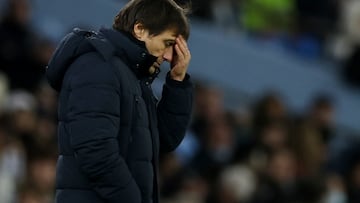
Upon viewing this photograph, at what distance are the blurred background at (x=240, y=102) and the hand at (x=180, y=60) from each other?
3.54 metres

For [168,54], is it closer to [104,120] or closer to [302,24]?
[104,120]

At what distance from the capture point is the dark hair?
510 centimetres

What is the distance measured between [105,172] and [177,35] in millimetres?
655

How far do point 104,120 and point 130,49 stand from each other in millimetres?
336

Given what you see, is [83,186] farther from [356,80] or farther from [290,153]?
[356,80]

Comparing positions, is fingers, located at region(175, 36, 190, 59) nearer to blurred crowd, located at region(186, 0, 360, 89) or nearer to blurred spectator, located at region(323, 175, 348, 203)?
blurred spectator, located at region(323, 175, 348, 203)

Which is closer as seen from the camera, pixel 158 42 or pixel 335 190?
pixel 158 42

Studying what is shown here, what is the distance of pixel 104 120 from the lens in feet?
16.0

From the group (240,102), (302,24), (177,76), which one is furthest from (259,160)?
(177,76)

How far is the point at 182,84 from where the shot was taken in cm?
545

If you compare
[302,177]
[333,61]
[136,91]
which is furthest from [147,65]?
[333,61]

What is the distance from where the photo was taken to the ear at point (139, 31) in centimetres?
511

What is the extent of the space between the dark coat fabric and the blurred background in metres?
3.74

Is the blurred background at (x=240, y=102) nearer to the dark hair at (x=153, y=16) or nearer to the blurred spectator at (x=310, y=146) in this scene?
the blurred spectator at (x=310, y=146)
